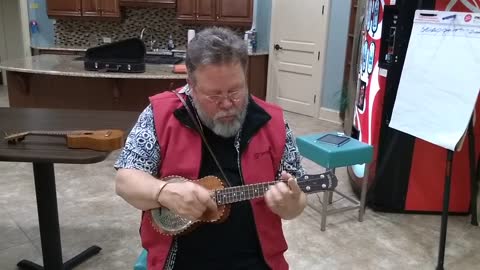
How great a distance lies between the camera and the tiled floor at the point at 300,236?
2430 mm

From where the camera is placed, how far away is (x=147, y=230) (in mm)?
1303

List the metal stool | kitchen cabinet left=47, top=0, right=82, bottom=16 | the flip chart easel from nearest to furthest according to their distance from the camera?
1. the flip chart easel
2. the metal stool
3. kitchen cabinet left=47, top=0, right=82, bottom=16

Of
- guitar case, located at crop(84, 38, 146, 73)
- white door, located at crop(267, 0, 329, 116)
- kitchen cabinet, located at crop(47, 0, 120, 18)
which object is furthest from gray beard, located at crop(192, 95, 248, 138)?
kitchen cabinet, located at crop(47, 0, 120, 18)

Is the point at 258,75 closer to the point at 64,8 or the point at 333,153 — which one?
the point at 64,8

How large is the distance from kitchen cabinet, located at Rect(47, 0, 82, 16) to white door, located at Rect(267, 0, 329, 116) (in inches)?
101

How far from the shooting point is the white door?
5492mm

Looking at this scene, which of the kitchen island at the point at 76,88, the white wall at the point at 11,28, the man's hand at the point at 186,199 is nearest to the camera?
the man's hand at the point at 186,199

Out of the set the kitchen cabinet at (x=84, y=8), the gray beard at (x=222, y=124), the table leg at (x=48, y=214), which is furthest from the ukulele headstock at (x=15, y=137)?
the kitchen cabinet at (x=84, y=8)

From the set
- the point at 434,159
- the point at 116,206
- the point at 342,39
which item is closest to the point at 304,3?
the point at 342,39

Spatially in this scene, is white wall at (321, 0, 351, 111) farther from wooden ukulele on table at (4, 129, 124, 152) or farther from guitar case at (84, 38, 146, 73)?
wooden ukulele on table at (4, 129, 124, 152)

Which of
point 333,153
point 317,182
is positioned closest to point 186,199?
point 317,182

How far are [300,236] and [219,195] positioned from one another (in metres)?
1.57

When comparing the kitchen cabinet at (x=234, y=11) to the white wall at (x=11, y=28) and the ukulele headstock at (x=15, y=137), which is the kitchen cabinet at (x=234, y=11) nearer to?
the white wall at (x=11, y=28)

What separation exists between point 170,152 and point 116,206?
75.6 inches
